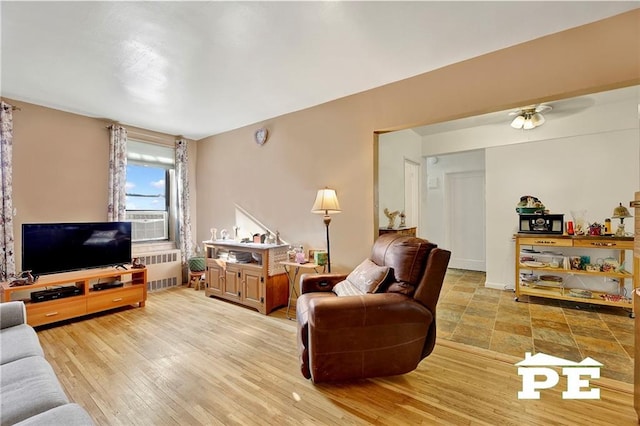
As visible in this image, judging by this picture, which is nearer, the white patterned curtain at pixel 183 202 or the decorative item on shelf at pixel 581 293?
the decorative item on shelf at pixel 581 293

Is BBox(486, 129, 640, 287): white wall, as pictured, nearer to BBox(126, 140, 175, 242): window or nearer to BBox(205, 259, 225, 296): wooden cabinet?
BBox(205, 259, 225, 296): wooden cabinet

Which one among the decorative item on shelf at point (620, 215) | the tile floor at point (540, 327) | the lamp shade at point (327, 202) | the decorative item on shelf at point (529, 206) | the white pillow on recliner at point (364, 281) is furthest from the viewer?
the decorative item on shelf at point (529, 206)

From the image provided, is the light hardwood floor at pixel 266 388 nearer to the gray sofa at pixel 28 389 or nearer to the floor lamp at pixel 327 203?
the gray sofa at pixel 28 389

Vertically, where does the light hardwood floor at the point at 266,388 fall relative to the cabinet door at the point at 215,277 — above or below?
below

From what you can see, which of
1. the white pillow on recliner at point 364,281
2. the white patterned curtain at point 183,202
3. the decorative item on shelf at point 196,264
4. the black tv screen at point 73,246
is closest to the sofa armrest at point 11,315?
the black tv screen at point 73,246

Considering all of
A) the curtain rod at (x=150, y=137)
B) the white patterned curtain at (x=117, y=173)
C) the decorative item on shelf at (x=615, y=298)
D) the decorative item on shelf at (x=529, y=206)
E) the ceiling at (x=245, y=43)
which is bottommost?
the decorative item on shelf at (x=615, y=298)

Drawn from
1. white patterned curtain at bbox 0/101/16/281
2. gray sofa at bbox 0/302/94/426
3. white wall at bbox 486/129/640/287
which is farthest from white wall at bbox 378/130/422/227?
white patterned curtain at bbox 0/101/16/281

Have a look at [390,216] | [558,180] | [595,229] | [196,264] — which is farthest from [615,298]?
[196,264]

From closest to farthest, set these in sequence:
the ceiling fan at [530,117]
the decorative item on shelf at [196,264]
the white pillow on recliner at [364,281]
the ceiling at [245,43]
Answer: the ceiling at [245,43]
the white pillow on recliner at [364,281]
the ceiling fan at [530,117]
the decorative item on shelf at [196,264]

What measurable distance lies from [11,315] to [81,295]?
4.76 ft

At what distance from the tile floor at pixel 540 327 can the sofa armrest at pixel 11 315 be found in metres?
3.57

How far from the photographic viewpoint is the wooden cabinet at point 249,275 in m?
3.53

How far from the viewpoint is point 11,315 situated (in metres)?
2.06

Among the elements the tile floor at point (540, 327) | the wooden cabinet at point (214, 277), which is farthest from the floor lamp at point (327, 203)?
the wooden cabinet at point (214, 277)
